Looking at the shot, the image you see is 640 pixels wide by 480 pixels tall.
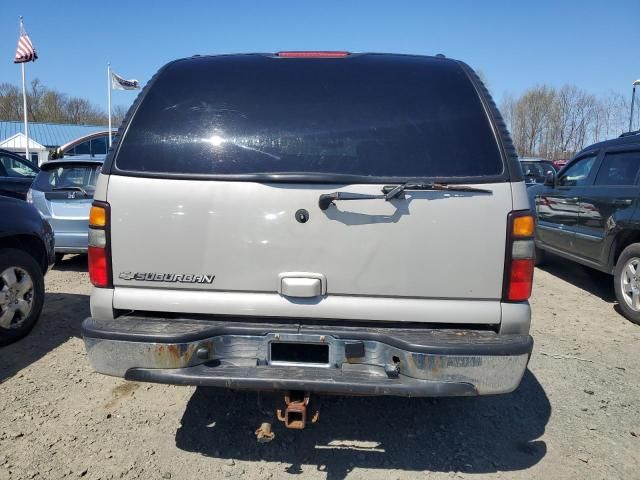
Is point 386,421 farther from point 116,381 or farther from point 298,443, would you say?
point 116,381

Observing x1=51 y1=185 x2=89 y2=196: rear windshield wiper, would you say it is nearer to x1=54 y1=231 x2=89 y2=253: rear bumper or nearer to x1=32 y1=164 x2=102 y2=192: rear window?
x1=32 y1=164 x2=102 y2=192: rear window

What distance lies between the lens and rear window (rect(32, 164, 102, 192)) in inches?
264

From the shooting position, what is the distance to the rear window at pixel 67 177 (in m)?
6.70

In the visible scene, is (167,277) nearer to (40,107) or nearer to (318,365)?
(318,365)

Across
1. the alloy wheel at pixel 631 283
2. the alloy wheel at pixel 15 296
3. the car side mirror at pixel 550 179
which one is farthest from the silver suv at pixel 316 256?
the car side mirror at pixel 550 179

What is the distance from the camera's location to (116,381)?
11.8 feet

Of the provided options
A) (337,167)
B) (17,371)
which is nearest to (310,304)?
(337,167)

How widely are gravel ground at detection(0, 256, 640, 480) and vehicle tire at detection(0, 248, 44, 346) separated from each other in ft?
0.75

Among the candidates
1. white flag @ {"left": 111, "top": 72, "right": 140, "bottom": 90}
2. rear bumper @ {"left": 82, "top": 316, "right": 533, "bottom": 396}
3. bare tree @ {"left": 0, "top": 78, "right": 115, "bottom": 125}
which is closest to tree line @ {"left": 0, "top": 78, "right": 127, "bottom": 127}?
bare tree @ {"left": 0, "top": 78, "right": 115, "bottom": 125}

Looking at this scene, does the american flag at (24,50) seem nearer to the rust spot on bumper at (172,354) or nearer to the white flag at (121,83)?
the white flag at (121,83)

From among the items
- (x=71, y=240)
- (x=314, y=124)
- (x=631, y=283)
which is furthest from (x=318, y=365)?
(x=71, y=240)

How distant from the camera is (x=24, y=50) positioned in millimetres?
19375

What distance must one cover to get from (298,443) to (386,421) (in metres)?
0.61

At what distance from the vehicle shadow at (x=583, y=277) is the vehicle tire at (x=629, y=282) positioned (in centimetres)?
76
